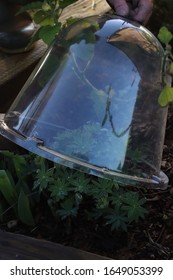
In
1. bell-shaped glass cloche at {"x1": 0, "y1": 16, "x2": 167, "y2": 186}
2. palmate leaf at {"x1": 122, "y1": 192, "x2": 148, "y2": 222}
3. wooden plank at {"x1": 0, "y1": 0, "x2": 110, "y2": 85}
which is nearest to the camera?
bell-shaped glass cloche at {"x1": 0, "y1": 16, "x2": 167, "y2": 186}

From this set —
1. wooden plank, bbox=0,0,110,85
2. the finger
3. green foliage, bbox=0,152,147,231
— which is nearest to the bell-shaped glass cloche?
the finger

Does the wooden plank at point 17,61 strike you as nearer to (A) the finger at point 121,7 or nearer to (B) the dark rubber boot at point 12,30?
(B) the dark rubber boot at point 12,30

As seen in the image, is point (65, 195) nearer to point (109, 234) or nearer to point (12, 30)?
point (109, 234)

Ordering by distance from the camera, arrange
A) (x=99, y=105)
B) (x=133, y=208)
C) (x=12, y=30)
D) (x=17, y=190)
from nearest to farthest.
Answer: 1. (x=99, y=105)
2. (x=133, y=208)
3. (x=17, y=190)
4. (x=12, y=30)

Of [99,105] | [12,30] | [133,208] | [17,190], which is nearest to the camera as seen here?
[99,105]

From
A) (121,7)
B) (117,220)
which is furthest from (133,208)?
(121,7)

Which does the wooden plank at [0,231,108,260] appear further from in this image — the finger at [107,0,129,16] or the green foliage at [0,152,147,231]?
the finger at [107,0,129,16]
